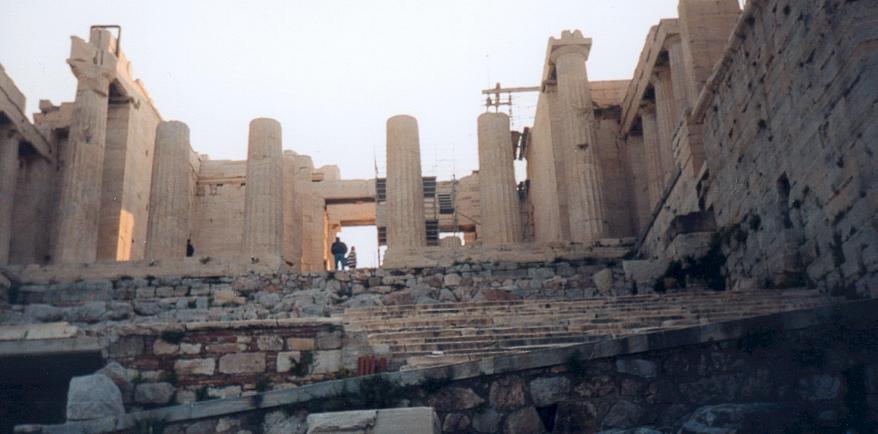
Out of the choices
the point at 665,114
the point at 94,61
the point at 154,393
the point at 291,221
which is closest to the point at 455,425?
the point at 154,393

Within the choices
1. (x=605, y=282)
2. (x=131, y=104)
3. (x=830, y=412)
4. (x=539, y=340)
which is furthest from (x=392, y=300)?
(x=131, y=104)

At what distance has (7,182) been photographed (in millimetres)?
23688

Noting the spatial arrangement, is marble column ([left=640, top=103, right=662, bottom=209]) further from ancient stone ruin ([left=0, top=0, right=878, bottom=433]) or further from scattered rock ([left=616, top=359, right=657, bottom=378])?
scattered rock ([left=616, top=359, right=657, bottom=378])

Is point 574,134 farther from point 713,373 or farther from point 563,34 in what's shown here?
point 713,373

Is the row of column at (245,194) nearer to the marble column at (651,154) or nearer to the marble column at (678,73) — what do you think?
the marble column at (651,154)

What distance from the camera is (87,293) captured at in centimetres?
1784

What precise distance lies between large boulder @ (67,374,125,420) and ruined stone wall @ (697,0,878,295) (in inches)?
311

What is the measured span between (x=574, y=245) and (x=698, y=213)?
10.4 ft

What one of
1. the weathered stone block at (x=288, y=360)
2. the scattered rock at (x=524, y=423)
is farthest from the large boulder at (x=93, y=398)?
the scattered rock at (x=524, y=423)

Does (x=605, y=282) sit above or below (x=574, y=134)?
below

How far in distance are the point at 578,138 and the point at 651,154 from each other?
6.22 ft

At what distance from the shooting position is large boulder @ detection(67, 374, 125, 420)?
8125 millimetres

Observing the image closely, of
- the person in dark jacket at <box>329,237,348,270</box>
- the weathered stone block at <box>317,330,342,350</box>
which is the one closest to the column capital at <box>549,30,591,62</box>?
the person in dark jacket at <box>329,237,348,270</box>

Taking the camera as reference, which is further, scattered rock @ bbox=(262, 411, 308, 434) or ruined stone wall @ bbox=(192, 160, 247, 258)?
ruined stone wall @ bbox=(192, 160, 247, 258)
